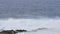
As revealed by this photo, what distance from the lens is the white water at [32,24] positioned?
2.43 meters

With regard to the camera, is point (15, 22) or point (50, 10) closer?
point (15, 22)

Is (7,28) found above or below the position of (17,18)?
below

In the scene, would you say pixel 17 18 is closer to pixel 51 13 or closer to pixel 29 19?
pixel 29 19

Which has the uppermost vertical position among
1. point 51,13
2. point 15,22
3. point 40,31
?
point 51,13

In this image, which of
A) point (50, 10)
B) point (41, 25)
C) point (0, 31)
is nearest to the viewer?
point (0, 31)

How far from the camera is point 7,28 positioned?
239 cm

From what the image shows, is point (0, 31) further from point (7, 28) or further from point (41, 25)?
point (41, 25)

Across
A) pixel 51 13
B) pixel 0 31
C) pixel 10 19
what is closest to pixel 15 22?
pixel 10 19

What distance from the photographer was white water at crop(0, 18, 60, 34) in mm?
2428

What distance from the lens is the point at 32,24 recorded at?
2584 millimetres

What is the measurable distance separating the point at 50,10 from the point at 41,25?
48cm

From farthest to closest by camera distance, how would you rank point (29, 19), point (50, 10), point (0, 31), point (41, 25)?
point (50, 10)
point (29, 19)
point (41, 25)
point (0, 31)

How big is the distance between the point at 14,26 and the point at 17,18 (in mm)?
348

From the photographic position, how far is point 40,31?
94.1 inches
